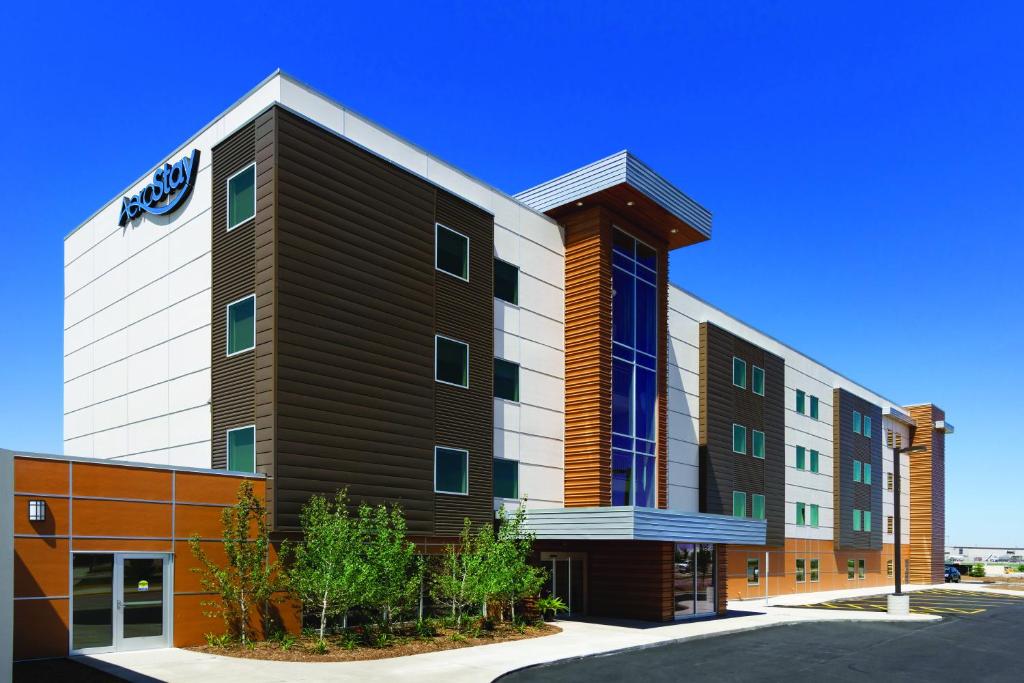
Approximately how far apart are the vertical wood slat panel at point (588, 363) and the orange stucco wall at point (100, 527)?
1248cm

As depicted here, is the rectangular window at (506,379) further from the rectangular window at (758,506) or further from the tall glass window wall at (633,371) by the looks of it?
the rectangular window at (758,506)

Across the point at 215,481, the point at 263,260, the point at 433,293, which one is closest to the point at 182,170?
the point at 263,260

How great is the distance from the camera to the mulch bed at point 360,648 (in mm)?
19734

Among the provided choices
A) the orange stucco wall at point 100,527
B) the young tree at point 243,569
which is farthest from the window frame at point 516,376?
the young tree at point 243,569

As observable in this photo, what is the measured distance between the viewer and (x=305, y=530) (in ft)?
71.8

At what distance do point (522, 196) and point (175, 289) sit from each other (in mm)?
13341

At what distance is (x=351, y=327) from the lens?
79.3ft

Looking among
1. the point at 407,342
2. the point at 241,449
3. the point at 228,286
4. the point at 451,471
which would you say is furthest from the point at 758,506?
the point at 228,286

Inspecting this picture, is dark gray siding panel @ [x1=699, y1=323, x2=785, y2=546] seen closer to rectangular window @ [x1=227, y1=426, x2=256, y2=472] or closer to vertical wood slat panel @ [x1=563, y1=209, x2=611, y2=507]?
vertical wood slat panel @ [x1=563, y1=209, x2=611, y2=507]

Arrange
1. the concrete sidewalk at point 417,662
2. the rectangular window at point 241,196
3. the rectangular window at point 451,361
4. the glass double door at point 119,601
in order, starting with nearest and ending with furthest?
1. the concrete sidewalk at point 417,662
2. the glass double door at point 119,601
3. the rectangular window at point 241,196
4. the rectangular window at point 451,361

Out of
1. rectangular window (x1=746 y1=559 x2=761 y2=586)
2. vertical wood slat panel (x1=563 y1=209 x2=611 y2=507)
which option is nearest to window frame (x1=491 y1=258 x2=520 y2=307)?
vertical wood slat panel (x1=563 y1=209 x2=611 y2=507)

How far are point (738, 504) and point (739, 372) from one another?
22.4 ft

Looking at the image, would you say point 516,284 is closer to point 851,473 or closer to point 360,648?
point 360,648

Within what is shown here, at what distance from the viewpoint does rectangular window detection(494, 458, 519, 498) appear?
2919 cm
